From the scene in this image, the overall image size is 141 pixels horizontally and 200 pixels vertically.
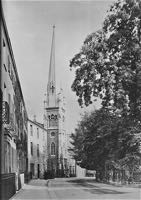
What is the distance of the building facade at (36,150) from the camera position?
52.1m

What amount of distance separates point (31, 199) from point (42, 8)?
30.0ft

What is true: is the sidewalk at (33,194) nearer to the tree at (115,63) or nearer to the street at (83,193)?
the street at (83,193)

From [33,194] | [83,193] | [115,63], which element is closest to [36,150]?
[33,194]

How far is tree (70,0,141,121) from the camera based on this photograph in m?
18.1

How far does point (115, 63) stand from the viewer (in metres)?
18.7

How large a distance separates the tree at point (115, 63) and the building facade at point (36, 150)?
31.9 m

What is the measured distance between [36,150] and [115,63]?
3740 cm

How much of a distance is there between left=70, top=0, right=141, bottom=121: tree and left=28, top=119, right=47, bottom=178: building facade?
31.9m

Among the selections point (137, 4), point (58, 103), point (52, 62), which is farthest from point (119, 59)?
point (58, 103)

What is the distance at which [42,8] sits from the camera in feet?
44.9

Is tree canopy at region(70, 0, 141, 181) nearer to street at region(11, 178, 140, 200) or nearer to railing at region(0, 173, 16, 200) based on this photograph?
street at region(11, 178, 140, 200)

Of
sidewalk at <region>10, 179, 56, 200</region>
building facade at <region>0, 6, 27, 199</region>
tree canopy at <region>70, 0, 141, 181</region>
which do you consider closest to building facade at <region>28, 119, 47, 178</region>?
sidewalk at <region>10, 179, 56, 200</region>

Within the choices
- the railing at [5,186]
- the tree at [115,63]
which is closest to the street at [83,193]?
the railing at [5,186]

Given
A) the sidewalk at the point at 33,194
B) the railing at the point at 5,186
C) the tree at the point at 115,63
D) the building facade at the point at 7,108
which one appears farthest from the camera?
the sidewalk at the point at 33,194
